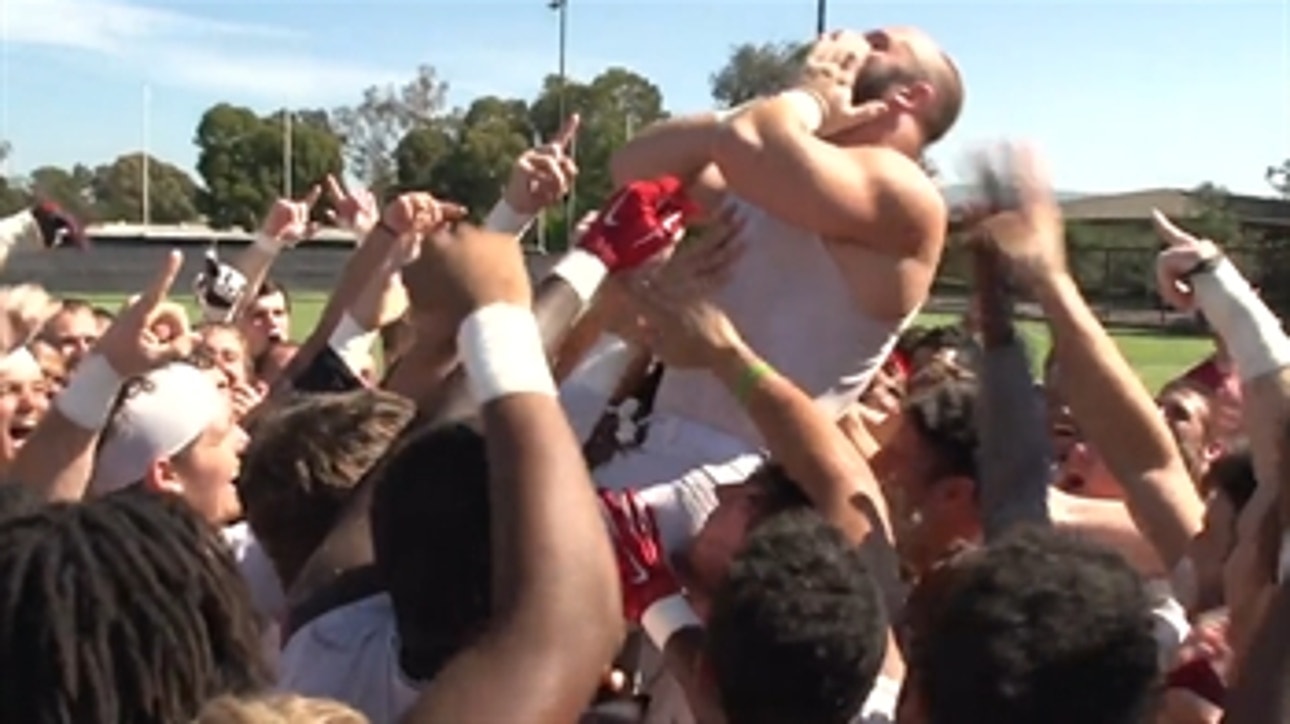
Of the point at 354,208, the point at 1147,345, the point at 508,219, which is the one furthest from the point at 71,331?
the point at 1147,345

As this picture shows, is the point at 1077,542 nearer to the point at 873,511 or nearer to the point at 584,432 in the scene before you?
the point at 873,511

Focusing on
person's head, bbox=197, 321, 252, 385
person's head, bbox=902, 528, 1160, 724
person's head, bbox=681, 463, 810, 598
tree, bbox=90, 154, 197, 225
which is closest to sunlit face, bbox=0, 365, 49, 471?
person's head, bbox=197, 321, 252, 385

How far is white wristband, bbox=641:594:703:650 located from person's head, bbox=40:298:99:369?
405cm

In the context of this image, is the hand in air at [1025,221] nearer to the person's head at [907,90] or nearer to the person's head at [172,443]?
the person's head at [907,90]

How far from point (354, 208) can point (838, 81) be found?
2554 mm

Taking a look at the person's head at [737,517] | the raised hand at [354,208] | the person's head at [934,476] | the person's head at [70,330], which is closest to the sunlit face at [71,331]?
the person's head at [70,330]

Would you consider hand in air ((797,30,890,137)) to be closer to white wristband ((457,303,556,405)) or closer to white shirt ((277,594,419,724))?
white shirt ((277,594,419,724))

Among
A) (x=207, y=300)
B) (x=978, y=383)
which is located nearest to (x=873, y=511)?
(x=978, y=383)

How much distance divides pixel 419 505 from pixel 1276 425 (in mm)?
1558

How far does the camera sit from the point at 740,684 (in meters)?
2.69

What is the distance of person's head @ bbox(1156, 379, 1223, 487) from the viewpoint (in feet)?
19.2

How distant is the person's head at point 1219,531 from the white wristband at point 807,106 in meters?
1.20

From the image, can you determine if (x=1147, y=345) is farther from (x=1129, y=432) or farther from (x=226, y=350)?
(x=1129, y=432)

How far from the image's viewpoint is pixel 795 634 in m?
2.69
